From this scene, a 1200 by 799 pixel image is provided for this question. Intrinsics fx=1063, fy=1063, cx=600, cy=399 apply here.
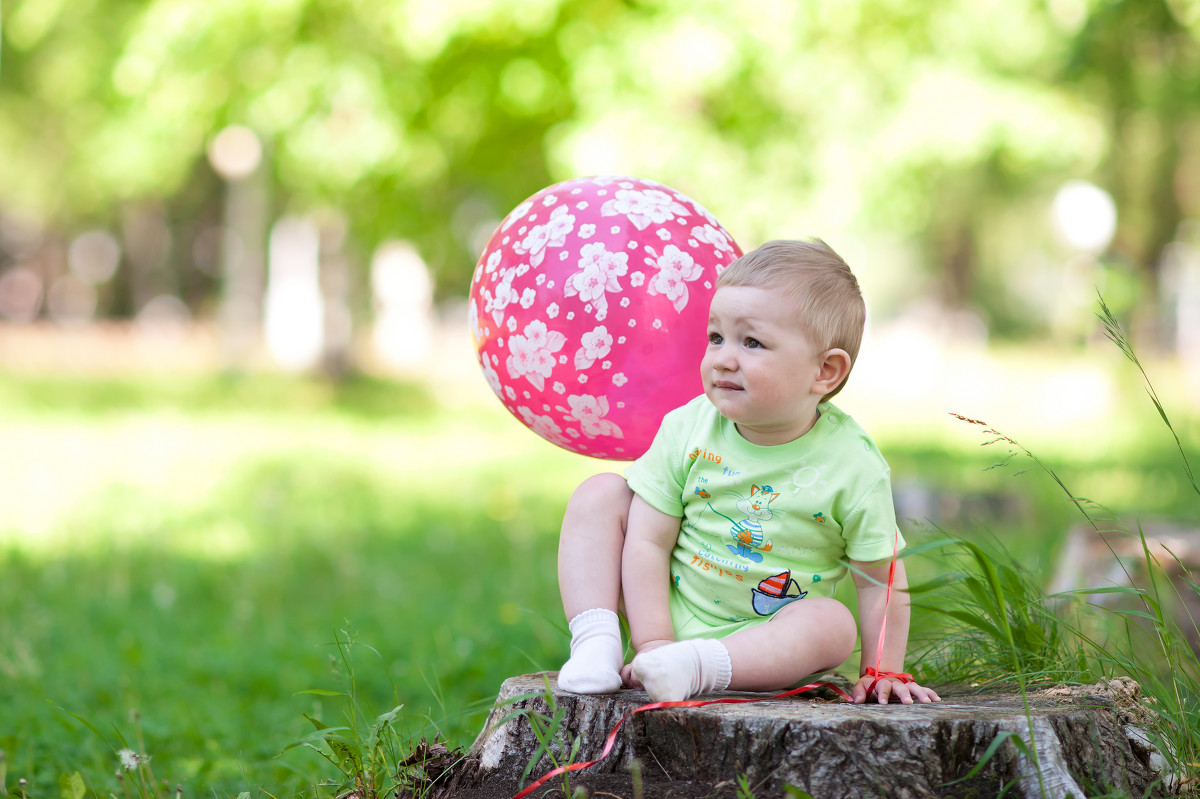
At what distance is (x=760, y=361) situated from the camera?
2.08 metres

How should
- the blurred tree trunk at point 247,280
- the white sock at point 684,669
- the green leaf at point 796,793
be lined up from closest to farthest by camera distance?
1. the green leaf at point 796,793
2. the white sock at point 684,669
3. the blurred tree trunk at point 247,280

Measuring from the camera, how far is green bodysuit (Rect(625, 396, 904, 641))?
2129 mm

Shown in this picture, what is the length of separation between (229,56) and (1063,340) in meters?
22.6

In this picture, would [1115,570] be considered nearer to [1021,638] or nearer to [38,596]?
[1021,638]

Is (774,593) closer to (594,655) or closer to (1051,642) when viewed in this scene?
(594,655)

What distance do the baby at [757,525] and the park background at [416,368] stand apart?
0.91ft

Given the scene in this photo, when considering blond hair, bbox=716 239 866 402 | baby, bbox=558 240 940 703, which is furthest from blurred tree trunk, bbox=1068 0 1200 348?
baby, bbox=558 240 940 703

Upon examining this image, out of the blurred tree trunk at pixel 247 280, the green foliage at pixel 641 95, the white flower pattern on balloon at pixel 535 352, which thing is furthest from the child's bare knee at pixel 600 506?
the blurred tree trunk at pixel 247 280

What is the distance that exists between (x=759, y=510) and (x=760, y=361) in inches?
12.5

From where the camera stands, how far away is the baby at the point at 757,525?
6.84 ft

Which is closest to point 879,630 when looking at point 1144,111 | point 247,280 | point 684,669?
point 684,669

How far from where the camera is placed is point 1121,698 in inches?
81.7

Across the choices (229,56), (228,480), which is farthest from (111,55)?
(228,480)

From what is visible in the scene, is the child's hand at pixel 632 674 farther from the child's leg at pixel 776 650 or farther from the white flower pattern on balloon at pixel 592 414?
the white flower pattern on balloon at pixel 592 414
